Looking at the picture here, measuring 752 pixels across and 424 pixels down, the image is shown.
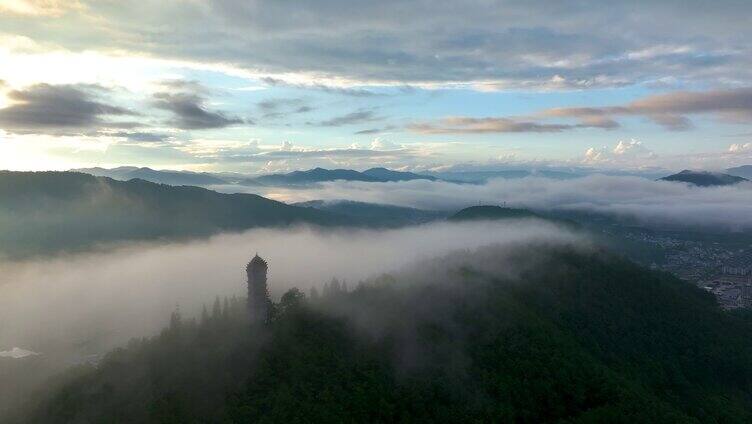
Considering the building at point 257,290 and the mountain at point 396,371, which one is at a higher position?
the building at point 257,290

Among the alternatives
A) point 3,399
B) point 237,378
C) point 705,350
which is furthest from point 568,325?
point 3,399

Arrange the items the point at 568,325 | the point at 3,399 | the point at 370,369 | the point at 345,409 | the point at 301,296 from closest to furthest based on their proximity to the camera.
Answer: the point at 345,409 → the point at 370,369 → the point at 3,399 → the point at 301,296 → the point at 568,325

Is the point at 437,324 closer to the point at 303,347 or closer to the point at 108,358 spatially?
the point at 303,347

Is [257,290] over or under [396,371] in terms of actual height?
over

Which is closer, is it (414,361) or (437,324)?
(414,361)

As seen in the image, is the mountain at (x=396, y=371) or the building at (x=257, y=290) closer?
the mountain at (x=396, y=371)
